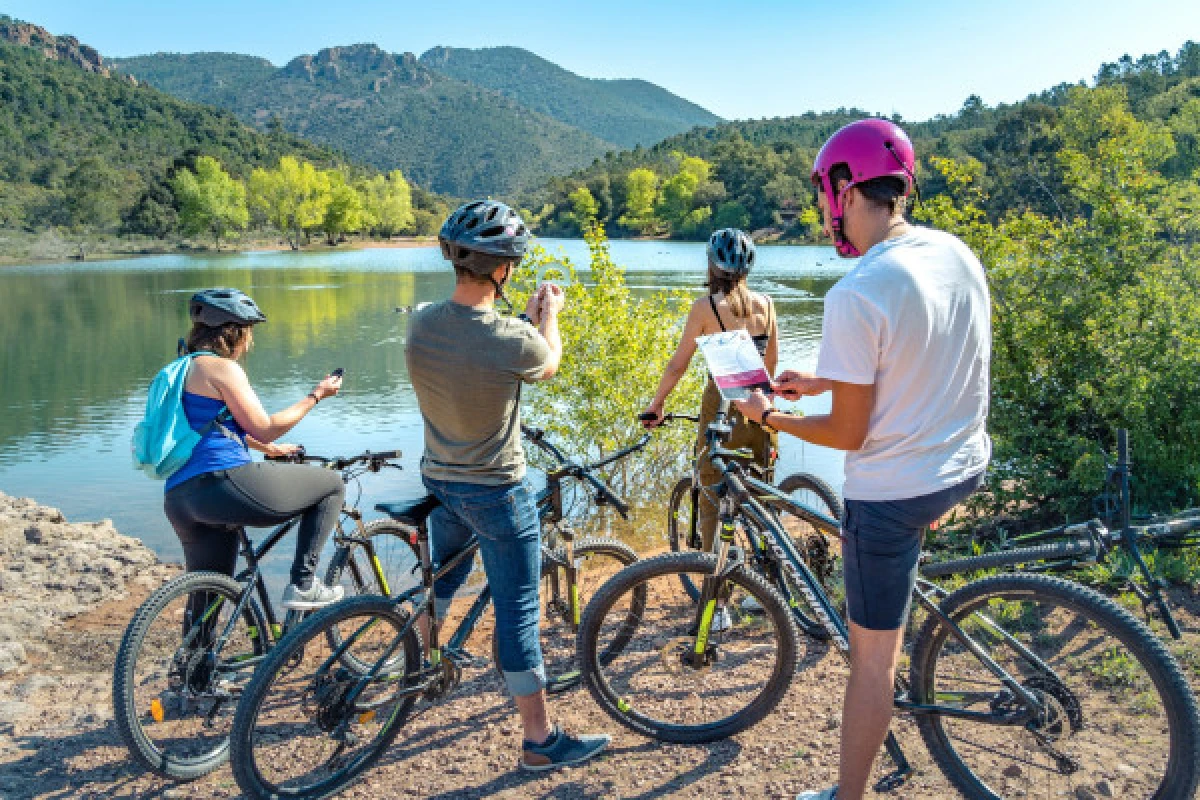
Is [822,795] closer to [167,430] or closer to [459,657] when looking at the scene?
[459,657]

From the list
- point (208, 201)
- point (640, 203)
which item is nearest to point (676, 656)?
point (208, 201)

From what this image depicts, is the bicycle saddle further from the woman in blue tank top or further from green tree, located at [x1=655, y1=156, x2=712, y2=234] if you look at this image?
green tree, located at [x1=655, y1=156, x2=712, y2=234]

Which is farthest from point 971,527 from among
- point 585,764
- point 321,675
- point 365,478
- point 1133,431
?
point 365,478

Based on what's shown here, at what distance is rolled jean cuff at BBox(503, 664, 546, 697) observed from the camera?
349 cm

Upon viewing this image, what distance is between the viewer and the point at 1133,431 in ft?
19.7

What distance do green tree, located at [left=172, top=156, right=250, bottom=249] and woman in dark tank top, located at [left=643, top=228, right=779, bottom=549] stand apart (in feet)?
286

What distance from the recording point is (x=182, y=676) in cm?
391

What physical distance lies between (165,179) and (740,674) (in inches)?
3985

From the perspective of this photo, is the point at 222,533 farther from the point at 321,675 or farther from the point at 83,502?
the point at 83,502

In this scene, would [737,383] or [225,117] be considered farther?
[225,117]

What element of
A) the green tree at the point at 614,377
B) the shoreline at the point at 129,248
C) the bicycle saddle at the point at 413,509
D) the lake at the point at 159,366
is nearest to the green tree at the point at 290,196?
the shoreline at the point at 129,248

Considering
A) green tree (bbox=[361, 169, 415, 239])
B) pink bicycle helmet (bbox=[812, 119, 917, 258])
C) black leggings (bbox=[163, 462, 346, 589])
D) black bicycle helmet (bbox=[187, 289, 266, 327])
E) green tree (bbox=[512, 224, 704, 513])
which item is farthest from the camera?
green tree (bbox=[361, 169, 415, 239])

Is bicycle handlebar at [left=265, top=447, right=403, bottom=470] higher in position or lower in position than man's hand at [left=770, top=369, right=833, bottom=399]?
lower

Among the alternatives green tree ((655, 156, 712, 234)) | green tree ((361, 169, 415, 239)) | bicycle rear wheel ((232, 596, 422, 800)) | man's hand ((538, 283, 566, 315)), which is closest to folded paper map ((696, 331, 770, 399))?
man's hand ((538, 283, 566, 315))
